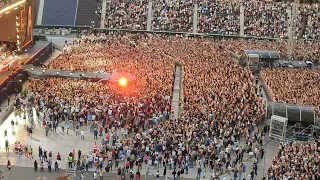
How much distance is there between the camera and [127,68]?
41156 millimetres

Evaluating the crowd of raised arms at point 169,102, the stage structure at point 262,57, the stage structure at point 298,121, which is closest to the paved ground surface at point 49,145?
the crowd of raised arms at point 169,102

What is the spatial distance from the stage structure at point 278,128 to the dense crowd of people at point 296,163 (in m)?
2.43

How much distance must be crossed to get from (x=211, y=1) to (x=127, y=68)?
80.8 feet

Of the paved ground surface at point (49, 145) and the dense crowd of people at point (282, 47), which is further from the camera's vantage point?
the dense crowd of people at point (282, 47)

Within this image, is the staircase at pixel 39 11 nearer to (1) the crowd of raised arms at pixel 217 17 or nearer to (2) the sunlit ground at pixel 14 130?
(1) the crowd of raised arms at pixel 217 17

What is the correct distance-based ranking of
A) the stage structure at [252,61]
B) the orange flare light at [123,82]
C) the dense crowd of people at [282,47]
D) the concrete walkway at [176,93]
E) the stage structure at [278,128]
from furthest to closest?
the dense crowd of people at [282,47] → the stage structure at [252,61] → the orange flare light at [123,82] → the concrete walkway at [176,93] → the stage structure at [278,128]

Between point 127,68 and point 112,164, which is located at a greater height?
point 127,68

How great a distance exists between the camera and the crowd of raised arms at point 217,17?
5838 centimetres

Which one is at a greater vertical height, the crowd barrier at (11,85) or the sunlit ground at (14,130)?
the crowd barrier at (11,85)

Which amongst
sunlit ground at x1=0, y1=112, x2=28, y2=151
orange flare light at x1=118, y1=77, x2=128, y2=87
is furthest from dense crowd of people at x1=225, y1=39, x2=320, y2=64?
sunlit ground at x1=0, y1=112, x2=28, y2=151

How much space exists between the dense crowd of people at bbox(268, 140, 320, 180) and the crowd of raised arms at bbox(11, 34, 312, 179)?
228 millimetres

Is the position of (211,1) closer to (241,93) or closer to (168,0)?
(168,0)

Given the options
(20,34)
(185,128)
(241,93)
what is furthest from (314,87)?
(20,34)

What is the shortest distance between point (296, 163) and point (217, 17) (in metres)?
36.3
